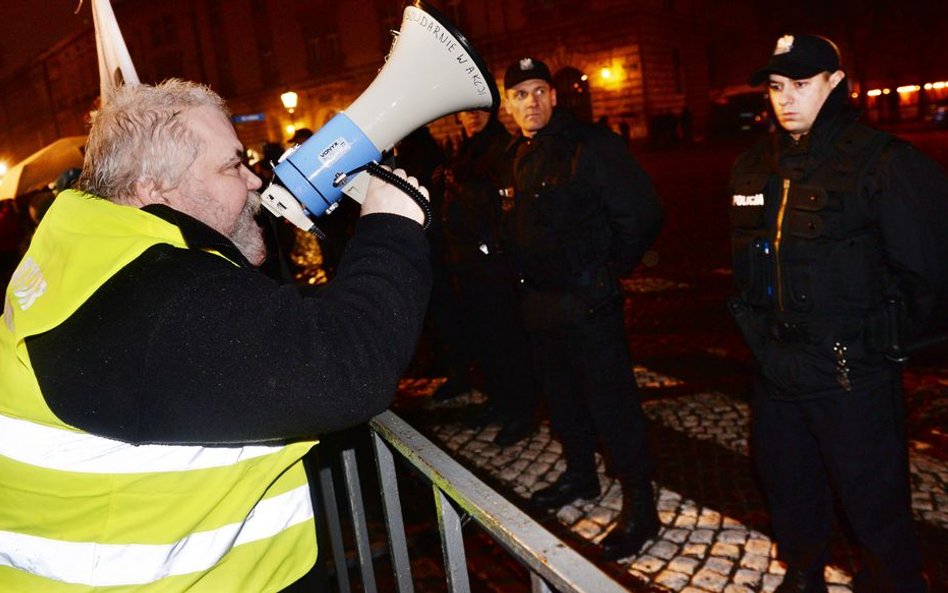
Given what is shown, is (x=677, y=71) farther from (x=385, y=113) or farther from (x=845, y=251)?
(x=385, y=113)

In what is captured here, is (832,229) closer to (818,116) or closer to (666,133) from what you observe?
(818,116)

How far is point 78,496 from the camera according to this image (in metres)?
1.13

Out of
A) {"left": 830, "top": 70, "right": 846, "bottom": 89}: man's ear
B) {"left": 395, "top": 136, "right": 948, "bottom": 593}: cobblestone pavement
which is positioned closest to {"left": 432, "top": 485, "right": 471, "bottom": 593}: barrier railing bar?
{"left": 395, "top": 136, "right": 948, "bottom": 593}: cobblestone pavement

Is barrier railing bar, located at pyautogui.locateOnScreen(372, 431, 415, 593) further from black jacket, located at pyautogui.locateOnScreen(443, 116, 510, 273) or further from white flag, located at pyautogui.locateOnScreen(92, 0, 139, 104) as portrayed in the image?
black jacket, located at pyautogui.locateOnScreen(443, 116, 510, 273)

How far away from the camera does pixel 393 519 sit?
1668mm

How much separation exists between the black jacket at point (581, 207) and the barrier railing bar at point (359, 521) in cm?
147

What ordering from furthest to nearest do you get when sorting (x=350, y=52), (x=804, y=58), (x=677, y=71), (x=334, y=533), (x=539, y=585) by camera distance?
(x=350, y=52) < (x=677, y=71) < (x=804, y=58) < (x=334, y=533) < (x=539, y=585)

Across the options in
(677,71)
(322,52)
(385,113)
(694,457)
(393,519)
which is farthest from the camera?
(322,52)

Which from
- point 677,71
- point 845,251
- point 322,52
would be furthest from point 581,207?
point 322,52

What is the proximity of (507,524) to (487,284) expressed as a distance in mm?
3379

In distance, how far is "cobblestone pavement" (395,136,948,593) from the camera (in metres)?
2.78

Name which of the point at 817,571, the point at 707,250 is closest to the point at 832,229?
the point at 817,571

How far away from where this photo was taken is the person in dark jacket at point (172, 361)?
3.28 feet

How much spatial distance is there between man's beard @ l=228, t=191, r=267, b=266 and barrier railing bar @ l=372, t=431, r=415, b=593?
20.5 inches
